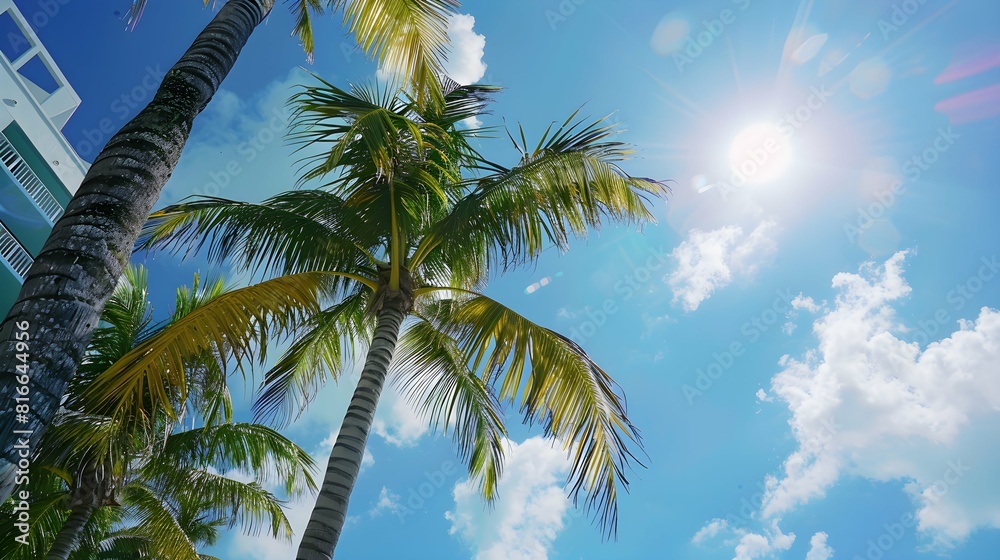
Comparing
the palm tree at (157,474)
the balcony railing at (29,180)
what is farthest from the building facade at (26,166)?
the palm tree at (157,474)

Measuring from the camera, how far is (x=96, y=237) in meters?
2.97

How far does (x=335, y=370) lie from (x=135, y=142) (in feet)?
20.0

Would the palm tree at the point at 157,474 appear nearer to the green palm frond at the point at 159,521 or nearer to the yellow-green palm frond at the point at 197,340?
the green palm frond at the point at 159,521

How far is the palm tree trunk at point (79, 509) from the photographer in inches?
387

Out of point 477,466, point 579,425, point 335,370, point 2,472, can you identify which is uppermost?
point 335,370

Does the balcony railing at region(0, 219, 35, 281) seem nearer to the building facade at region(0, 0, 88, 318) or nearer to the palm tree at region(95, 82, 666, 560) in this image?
the building facade at region(0, 0, 88, 318)

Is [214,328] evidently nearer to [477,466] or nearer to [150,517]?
[477,466]

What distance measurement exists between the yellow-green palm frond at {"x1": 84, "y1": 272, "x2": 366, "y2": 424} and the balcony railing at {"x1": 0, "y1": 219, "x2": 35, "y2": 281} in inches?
568

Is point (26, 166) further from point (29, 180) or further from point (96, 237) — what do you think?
point (96, 237)

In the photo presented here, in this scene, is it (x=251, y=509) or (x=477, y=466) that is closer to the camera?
(x=477, y=466)

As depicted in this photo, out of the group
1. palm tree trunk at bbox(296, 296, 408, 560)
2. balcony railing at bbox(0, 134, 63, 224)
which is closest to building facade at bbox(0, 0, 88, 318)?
balcony railing at bbox(0, 134, 63, 224)

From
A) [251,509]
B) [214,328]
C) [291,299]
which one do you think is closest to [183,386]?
[214,328]

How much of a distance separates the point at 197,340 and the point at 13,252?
15624mm

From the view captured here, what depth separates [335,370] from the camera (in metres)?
9.09
